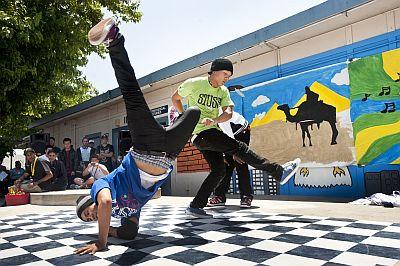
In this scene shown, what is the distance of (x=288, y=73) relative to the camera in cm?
660

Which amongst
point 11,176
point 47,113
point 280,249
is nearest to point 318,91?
point 280,249

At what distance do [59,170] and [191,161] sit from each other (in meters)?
3.59

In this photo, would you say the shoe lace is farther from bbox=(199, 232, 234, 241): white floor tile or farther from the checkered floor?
bbox=(199, 232, 234, 241): white floor tile

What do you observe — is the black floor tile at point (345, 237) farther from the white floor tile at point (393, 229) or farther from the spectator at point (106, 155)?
the spectator at point (106, 155)

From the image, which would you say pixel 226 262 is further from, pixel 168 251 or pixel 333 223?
pixel 333 223

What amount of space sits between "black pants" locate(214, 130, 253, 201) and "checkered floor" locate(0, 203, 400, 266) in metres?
1.39

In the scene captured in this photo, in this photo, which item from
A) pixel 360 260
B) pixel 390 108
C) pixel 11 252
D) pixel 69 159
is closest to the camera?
pixel 360 260

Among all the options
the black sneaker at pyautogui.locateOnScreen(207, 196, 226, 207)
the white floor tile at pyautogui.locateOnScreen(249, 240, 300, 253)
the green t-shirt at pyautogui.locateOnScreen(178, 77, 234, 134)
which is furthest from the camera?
the black sneaker at pyautogui.locateOnScreen(207, 196, 226, 207)

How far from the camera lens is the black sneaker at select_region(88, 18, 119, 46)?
2193 mm

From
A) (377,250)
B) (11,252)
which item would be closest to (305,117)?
(377,250)

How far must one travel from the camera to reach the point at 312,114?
604cm

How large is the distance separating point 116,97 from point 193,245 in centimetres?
948

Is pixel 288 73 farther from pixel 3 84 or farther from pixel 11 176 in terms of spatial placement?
pixel 11 176

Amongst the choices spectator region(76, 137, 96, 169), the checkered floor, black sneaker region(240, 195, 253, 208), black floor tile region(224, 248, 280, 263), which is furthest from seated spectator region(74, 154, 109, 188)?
black floor tile region(224, 248, 280, 263)
